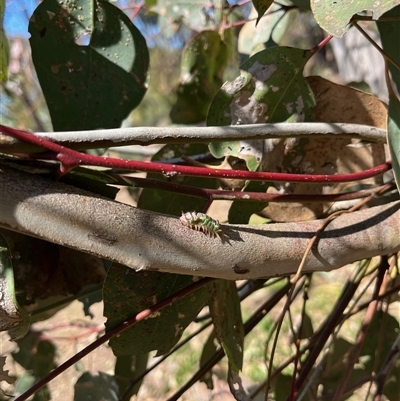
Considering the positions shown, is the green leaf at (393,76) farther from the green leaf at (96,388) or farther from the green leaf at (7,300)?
the green leaf at (96,388)

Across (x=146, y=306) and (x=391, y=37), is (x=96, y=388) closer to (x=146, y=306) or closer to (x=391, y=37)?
(x=146, y=306)

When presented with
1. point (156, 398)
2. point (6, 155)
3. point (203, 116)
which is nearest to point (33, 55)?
point (6, 155)

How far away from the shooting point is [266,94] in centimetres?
60

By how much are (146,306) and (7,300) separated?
0.56ft

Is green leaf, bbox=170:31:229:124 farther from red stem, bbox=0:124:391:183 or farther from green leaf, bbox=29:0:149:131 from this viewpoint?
red stem, bbox=0:124:391:183

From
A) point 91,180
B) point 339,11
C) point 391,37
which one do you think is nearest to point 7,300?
point 91,180

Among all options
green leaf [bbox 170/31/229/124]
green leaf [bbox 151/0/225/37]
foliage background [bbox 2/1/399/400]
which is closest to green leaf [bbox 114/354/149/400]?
foliage background [bbox 2/1/399/400]

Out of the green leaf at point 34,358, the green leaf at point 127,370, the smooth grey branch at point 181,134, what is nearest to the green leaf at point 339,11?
the smooth grey branch at point 181,134

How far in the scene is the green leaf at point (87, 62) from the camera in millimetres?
594

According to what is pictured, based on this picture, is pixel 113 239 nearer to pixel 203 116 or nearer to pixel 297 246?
pixel 297 246

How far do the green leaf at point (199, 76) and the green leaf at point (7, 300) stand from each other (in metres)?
0.57

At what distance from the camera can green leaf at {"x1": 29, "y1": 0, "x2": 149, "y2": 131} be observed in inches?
23.4

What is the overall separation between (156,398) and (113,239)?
136cm

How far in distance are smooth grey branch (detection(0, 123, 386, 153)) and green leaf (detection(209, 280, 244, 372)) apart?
0.56 ft
